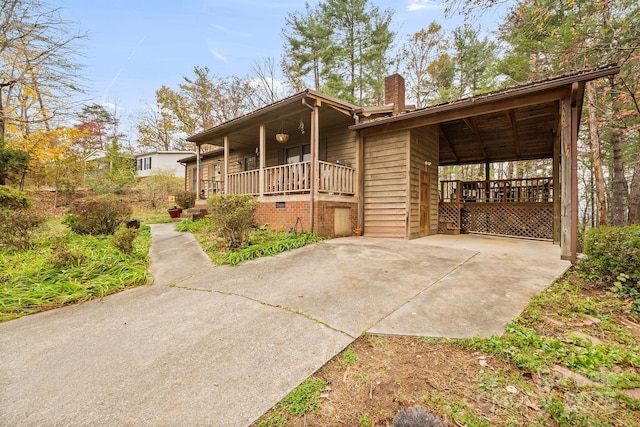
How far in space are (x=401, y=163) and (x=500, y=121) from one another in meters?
3.54

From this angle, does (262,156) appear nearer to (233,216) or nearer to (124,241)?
(233,216)

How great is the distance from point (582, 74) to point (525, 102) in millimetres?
985

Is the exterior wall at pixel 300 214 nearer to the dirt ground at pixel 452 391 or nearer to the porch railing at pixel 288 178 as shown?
the porch railing at pixel 288 178

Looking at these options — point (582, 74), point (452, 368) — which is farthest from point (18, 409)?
point (582, 74)

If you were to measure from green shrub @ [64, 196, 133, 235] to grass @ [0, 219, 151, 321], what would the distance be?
1.90 m

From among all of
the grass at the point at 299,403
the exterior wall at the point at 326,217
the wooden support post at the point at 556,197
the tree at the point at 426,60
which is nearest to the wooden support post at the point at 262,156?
the exterior wall at the point at 326,217

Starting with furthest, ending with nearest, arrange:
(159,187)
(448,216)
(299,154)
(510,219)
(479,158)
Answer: (159,187)
(479,158)
(299,154)
(448,216)
(510,219)

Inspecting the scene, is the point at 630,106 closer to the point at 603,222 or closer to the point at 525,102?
the point at 603,222

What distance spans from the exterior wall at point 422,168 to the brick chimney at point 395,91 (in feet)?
4.42

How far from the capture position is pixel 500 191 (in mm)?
10398

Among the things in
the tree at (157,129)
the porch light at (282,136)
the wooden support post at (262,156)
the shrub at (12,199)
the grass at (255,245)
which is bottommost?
the grass at (255,245)

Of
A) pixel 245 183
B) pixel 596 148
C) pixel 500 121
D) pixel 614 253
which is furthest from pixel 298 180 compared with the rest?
pixel 596 148

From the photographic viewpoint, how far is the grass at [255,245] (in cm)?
563

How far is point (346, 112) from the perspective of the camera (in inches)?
329
